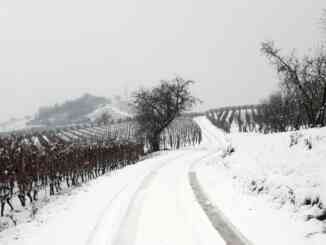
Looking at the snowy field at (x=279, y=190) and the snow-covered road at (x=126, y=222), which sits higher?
the snowy field at (x=279, y=190)

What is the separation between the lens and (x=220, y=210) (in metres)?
8.52

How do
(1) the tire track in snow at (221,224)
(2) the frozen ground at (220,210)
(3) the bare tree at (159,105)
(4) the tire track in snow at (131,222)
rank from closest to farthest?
(1) the tire track in snow at (221,224) < (4) the tire track in snow at (131,222) < (2) the frozen ground at (220,210) < (3) the bare tree at (159,105)

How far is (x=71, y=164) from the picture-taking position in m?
25.4

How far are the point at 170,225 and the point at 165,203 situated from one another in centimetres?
220

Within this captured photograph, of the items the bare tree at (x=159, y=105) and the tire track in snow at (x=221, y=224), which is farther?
the bare tree at (x=159, y=105)

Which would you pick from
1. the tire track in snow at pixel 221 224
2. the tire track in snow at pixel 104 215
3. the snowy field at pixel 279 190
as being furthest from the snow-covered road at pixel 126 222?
the snowy field at pixel 279 190

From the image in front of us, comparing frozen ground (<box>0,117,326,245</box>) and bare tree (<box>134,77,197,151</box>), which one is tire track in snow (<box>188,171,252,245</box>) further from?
bare tree (<box>134,77,197,151</box>)

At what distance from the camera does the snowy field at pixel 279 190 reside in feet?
21.7

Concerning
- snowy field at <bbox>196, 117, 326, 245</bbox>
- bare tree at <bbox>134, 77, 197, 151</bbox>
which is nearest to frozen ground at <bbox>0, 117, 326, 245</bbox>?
snowy field at <bbox>196, 117, 326, 245</bbox>

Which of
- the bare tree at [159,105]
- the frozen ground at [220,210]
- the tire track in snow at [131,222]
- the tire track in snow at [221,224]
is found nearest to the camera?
the tire track in snow at [221,224]

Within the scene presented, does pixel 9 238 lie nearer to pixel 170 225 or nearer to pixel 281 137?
pixel 170 225

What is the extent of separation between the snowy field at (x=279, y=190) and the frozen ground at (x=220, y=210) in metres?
0.02

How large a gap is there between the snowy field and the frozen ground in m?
0.02

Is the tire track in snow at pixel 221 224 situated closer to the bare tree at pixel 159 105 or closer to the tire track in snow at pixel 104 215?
the tire track in snow at pixel 104 215
